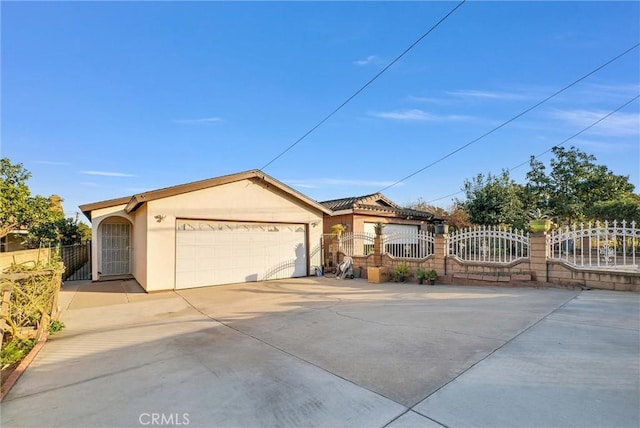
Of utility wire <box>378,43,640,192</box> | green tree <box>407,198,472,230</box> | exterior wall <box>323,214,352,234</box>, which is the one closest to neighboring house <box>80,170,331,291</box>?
exterior wall <box>323,214,352,234</box>

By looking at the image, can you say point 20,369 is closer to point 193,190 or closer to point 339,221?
point 193,190

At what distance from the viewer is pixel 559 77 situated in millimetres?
10227

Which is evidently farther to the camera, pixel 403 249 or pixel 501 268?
pixel 403 249

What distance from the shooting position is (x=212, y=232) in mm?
11172

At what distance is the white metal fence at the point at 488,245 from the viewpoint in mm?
8844

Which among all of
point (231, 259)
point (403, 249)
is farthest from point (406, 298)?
point (231, 259)

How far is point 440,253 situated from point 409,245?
1.63m

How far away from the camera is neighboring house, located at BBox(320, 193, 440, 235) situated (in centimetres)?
1553

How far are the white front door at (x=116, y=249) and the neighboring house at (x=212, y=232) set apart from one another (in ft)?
0.13

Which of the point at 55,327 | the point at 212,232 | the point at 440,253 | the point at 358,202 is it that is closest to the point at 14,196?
the point at 212,232

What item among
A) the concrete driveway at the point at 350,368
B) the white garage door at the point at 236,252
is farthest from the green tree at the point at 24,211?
the concrete driveway at the point at 350,368

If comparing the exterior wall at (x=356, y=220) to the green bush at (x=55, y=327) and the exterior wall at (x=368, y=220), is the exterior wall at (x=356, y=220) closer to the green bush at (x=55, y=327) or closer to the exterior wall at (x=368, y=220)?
the exterior wall at (x=368, y=220)

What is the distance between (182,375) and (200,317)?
3.13 m

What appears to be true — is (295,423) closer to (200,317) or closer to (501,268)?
(200,317)
